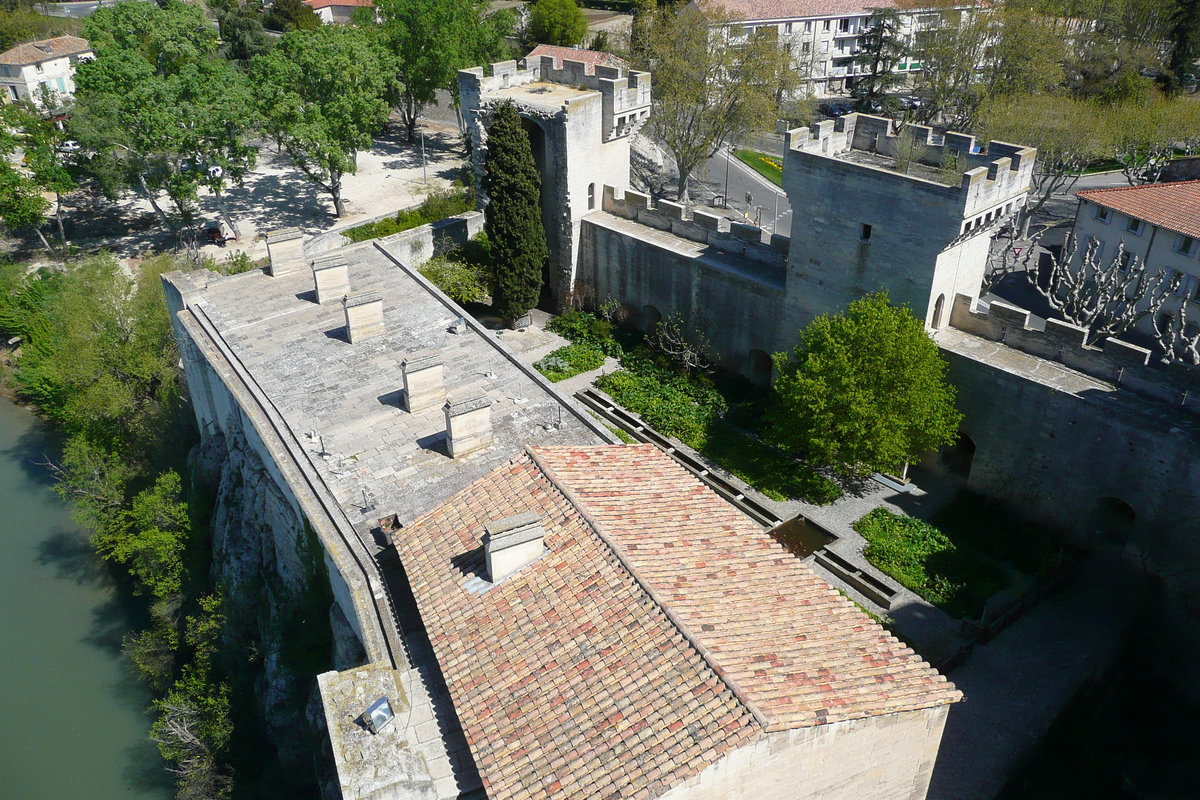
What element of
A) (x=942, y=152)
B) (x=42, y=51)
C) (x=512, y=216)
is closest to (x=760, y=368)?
(x=942, y=152)

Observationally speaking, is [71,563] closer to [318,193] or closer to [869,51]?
[318,193]

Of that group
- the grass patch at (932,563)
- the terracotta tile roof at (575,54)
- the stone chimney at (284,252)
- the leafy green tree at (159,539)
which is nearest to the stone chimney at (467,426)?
the grass patch at (932,563)

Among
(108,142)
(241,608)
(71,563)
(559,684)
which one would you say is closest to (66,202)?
(108,142)

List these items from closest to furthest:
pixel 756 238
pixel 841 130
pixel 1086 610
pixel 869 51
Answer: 1. pixel 1086 610
2. pixel 841 130
3. pixel 756 238
4. pixel 869 51

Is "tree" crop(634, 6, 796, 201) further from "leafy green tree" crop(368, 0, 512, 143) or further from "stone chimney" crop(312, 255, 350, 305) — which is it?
"stone chimney" crop(312, 255, 350, 305)

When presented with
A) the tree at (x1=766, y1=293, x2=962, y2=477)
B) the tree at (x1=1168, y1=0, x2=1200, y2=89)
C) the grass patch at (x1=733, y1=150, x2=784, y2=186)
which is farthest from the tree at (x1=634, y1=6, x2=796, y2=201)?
the tree at (x1=1168, y1=0, x2=1200, y2=89)

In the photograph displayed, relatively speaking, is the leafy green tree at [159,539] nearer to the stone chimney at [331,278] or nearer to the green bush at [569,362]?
the stone chimney at [331,278]
